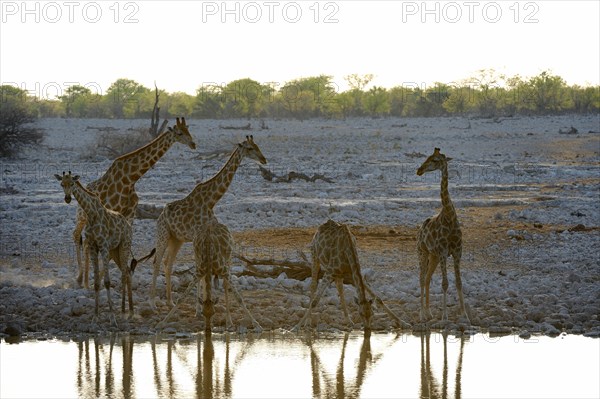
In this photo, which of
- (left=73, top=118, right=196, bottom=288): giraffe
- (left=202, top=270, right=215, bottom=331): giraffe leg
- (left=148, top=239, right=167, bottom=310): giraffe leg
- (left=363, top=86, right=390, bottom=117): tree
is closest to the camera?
(left=202, top=270, right=215, bottom=331): giraffe leg

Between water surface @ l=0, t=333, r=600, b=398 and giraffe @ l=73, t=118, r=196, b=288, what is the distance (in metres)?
2.98

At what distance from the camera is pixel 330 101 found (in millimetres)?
64625

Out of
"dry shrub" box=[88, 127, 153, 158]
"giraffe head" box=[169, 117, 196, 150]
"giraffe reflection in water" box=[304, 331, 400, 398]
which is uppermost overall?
"giraffe head" box=[169, 117, 196, 150]

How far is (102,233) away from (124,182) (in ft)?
7.85

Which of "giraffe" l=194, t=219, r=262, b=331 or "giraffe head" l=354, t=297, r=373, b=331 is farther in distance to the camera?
"giraffe" l=194, t=219, r=262, b=331

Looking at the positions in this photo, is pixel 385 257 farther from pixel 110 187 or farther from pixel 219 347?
pixel 219 347

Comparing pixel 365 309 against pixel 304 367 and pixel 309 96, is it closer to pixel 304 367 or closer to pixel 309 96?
pixel 304 367

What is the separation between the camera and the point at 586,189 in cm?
2544

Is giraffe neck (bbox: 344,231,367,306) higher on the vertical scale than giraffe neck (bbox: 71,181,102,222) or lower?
lower

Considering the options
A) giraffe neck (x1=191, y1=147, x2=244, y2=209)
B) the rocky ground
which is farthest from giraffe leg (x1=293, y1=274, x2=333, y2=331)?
giraffe neck (x1=191, y1=147, x2=244, y2=209)

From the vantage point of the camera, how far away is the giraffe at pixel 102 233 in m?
11.3

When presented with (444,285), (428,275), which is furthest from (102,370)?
(428,275)

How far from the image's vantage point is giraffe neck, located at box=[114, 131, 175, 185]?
13758 mm

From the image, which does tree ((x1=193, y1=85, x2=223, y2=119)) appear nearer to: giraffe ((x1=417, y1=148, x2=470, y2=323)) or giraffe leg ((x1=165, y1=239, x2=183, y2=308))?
giraffe leg ((x1=165, y1=239, x2=183, y2=308))
